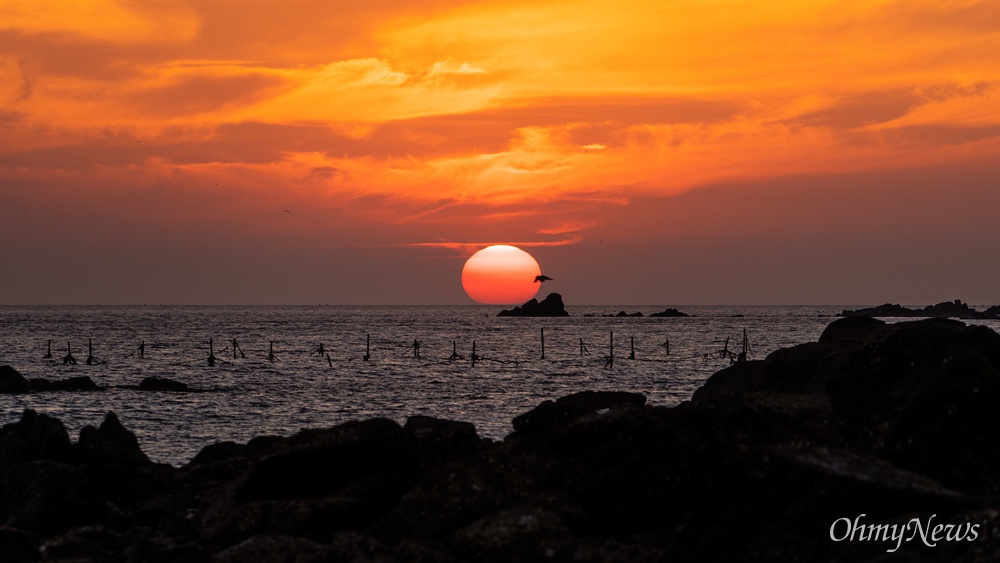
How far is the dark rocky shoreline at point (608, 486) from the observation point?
389 inches

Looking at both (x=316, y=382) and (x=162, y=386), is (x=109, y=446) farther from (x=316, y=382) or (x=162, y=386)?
(x=316, y=382)

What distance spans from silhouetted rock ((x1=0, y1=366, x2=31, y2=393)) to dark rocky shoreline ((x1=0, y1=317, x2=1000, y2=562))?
119 feet

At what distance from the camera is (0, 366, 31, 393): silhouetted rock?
163 feet

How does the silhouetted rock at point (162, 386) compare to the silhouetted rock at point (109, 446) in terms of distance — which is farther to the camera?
the silhouetted rock at point (162, 386)

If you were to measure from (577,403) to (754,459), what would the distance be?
41.8 feet

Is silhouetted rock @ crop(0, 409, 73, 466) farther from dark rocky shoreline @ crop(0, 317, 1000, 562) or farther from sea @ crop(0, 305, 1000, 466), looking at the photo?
sea @ crop(0, 305, 1000, 466)

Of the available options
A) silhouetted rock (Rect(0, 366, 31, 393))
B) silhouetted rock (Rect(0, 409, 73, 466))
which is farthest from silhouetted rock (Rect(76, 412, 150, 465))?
silhouetted rock (Rect(0, 366, 31, 393))

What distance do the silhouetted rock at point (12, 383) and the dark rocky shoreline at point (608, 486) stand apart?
3638cm

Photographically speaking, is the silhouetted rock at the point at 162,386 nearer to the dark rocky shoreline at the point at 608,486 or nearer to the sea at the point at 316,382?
the sea at the point at 316,382

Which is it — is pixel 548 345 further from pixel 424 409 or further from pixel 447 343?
pixel 424 409

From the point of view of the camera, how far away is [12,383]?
5012 cm

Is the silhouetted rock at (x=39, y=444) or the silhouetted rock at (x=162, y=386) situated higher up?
the silhouetted rock at (x=39, y=444)

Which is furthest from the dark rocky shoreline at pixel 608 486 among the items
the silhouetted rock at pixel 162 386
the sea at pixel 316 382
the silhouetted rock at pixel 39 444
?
the silhouetted rock at pixel 162 386

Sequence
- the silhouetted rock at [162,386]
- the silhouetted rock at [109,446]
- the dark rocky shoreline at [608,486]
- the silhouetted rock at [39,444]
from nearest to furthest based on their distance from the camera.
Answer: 1. the dark rocky shoreline at [608,486]
2. the silhouetted rock at [39,444]
3. the silhouetted rock at [109,446]
4. the silhouetted rock at [162,386]
